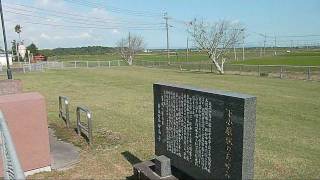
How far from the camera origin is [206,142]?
442 cm

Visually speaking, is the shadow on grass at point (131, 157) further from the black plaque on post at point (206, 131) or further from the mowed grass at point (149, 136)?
the black plaque on post at point (206, 131)

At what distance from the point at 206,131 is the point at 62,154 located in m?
3.82

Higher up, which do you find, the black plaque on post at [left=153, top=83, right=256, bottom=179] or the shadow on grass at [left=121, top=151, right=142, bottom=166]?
the black plaque on post at [left=153, top=83, right=256, bottom=179]

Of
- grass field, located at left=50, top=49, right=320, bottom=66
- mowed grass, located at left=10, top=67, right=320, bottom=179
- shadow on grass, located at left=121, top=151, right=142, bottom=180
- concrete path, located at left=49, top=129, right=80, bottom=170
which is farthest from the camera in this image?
grass field, located at left=50, top=49, right=320, bottom=66

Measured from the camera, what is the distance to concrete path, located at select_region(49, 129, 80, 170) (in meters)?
6.35

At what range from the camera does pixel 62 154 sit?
280 inches

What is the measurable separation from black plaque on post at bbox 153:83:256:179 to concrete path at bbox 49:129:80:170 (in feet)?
6.08

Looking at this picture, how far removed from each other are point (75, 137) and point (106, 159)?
7.40 feet

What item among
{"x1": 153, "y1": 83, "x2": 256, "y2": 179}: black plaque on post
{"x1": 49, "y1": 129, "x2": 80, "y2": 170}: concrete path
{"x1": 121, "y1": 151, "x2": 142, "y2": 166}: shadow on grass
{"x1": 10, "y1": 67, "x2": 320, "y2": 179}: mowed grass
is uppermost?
{"x1": 153, "y1": 83, "x2": 256, "y2": 179}: black plaque on post

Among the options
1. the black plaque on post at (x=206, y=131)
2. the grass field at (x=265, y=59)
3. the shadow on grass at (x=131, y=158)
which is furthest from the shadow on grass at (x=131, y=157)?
the grass field at (x=265, y=59)

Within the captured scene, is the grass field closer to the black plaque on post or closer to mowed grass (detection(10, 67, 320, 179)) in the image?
mowed grass (detection(10, 67, 320, 179))

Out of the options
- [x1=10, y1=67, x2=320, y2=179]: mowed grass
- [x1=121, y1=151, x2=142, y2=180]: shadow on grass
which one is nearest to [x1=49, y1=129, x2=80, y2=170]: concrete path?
[x1=10, y1=67, x2=320, y2=179]: mowed grass

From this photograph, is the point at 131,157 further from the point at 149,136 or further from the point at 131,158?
the point at 149,136

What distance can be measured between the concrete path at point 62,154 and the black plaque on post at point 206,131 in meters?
1.85
